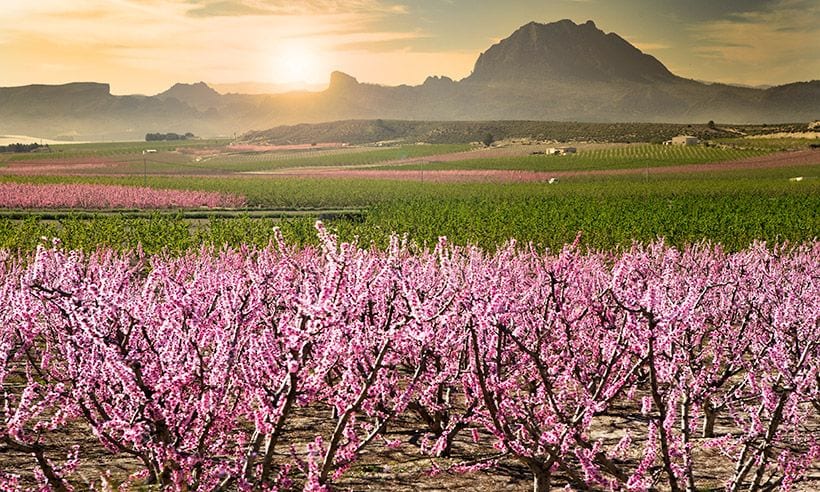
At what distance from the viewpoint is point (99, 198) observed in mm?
51812

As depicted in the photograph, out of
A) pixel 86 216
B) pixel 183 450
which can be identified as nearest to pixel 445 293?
pixel 183 450

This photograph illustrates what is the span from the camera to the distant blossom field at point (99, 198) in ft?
167

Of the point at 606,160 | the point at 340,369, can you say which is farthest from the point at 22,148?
the point at 340,369

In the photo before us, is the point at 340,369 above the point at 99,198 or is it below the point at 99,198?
above

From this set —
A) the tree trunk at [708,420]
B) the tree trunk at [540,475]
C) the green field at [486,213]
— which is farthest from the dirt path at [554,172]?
the tree trunk at [540,475]

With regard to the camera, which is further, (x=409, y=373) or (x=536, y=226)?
(x=536, y=226)

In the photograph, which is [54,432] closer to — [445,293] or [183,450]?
[183,450]

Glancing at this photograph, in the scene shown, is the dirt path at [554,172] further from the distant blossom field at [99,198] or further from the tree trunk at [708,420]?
the tree trunk at [708,420]

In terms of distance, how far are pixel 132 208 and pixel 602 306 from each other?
46822 mm

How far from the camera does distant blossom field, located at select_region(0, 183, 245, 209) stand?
51.0 m

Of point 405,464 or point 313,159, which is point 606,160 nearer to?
point 313,159

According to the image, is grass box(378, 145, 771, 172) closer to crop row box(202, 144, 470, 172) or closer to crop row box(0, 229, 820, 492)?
crop row box(202, 144, 470, 172)

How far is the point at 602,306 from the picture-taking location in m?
8.08

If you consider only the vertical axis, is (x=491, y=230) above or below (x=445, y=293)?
below
